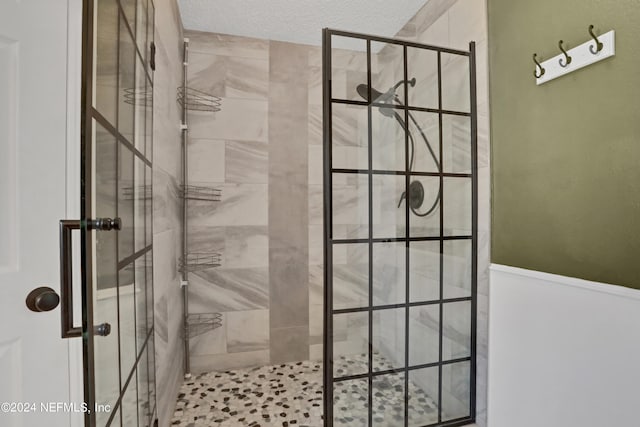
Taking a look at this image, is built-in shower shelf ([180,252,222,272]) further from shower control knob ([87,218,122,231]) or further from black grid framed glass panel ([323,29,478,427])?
shower control knob ([87,218,122,231])

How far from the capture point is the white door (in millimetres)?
745

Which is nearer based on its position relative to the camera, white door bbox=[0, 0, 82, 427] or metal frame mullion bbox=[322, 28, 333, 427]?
white door bbox=[0, 0, 82, 427]

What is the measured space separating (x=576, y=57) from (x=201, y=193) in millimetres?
2164

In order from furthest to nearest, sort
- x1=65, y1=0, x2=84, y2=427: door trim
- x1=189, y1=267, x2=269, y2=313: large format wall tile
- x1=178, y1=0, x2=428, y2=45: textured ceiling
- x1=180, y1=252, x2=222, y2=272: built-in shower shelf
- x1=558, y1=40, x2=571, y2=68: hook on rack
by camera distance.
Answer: x1=189, y1=267, x2=269, y2=313: large format wall tile → x1=180, y1=252, x2=222, y2=272: built-in shower shelf → x1=178, y1=0, x2=428, y2=45: textured ceiling → x1=558, y1=40, x2=571, y2=68: hook on rack → x1=65, y1=0, x2=84, y2=427: door trim

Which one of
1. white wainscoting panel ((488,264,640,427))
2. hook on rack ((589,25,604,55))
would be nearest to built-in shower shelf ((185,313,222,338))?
white wainscoting panel ((488,264,640,427))

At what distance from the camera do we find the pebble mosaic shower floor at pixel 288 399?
5.03 feet

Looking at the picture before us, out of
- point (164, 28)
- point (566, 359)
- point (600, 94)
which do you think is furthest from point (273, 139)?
point (566, 359)

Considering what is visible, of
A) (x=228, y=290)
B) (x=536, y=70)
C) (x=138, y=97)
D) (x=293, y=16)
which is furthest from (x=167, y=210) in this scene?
(x=536, y=70)

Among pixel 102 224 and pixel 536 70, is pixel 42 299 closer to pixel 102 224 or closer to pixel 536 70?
pixel 102 224

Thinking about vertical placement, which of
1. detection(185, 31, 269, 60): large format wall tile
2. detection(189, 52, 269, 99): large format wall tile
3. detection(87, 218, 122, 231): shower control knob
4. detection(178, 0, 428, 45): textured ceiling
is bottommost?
detection(87, 218, 122, 231): shower control knob

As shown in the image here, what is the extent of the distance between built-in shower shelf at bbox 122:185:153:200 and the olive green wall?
4.30ft

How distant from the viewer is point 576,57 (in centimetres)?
94

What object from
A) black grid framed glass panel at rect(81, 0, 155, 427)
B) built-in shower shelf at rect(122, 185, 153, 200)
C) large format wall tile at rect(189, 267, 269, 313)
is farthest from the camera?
large format wall tile at rect(189, 267, 269, 313)

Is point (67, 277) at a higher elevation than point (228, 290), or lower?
higher
